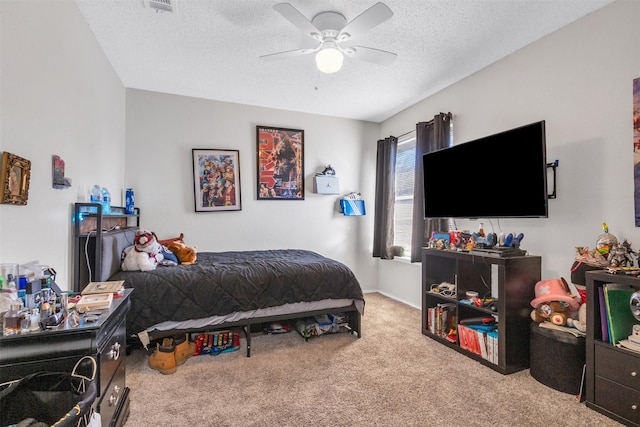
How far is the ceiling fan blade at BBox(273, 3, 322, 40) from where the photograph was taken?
1.82m

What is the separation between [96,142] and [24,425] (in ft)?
7.59

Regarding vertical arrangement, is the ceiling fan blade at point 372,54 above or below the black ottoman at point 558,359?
above

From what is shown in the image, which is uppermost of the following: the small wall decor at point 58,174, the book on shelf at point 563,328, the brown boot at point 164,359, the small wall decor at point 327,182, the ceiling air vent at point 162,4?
the ceiling air vent at point 162,4

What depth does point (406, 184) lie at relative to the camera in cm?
423

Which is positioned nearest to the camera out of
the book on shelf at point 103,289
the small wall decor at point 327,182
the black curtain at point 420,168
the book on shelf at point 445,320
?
the book on shelf at point 103,289

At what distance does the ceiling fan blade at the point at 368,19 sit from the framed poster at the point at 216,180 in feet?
7.66

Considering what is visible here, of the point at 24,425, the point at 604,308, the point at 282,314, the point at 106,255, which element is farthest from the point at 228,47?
the point at 604,308

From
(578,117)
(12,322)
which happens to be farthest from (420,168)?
(12,322)

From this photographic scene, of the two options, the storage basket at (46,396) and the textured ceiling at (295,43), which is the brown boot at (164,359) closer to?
the storage basket at (46,396)

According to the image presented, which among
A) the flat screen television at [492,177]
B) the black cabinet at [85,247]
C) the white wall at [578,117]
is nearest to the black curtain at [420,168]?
the flat screen television at [492,177]

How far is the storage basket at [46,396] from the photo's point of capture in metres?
1.01

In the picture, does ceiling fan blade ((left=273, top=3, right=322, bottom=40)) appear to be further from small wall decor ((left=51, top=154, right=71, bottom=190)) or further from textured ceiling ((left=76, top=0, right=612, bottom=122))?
small wall decor ((left=51, top=154, right=71, bottom=190))

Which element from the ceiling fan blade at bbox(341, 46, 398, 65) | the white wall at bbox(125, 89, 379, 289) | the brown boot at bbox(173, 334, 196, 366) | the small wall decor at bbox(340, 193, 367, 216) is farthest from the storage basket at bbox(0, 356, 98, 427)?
the small wall decor at bbox(340, 193, 367, 216)

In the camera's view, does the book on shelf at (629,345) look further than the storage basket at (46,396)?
Yes
